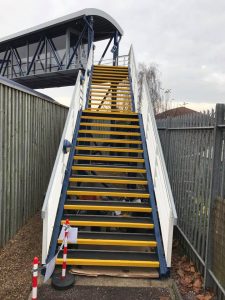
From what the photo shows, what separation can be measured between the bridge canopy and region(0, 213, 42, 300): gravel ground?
1220 centimetres

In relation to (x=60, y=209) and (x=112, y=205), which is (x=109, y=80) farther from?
(x=60, y=209)

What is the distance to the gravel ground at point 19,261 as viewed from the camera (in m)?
3.64

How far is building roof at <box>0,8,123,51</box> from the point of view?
1547 cm

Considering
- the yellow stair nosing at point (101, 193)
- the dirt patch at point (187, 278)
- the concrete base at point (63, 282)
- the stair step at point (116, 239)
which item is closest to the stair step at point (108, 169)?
the yellow stair nosing at point (101, 193)

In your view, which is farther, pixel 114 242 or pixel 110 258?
pixel 114 242

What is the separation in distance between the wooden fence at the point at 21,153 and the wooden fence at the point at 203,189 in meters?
3.02

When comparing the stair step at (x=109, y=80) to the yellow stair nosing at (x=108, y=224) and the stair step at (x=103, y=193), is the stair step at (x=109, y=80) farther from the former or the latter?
the yellow stair nosing at (x=108, y=224)

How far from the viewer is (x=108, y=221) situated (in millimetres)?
4738

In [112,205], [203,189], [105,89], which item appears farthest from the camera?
[105,89]

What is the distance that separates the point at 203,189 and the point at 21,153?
3473mm

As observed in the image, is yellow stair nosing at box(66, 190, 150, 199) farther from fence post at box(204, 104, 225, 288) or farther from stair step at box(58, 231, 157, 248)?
fence post at box(204, 104, 225, 288)

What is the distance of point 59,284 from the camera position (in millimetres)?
3654

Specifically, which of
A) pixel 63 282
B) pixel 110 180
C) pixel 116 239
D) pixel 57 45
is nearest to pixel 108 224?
pixel 116 239

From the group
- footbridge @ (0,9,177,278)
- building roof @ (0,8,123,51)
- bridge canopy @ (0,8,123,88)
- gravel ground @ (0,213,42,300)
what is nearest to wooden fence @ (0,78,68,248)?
gravel ground @ (0,213,42,300)
